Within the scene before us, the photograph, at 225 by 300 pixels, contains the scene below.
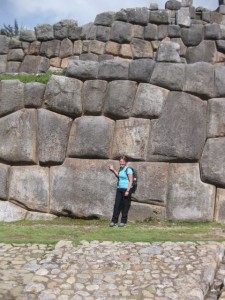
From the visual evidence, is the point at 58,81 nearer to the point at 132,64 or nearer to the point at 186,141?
the point at 132,64

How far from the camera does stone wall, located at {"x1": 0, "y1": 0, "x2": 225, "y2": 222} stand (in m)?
8.44

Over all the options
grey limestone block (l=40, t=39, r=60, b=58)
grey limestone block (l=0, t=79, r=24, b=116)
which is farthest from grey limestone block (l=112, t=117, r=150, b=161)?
grey limestone block (l=40, t=39, r=60, b=58)

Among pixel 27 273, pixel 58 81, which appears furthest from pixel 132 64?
pixel 27 273

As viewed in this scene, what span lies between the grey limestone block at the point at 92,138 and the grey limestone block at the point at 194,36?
17.2 ft

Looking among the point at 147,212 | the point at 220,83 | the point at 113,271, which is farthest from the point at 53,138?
the point at 113,271

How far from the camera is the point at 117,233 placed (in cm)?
706

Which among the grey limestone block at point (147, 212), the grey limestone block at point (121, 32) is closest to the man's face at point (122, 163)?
the grey limestone block at point (147, 212)

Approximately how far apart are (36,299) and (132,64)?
5250mm

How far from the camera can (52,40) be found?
43.8ft

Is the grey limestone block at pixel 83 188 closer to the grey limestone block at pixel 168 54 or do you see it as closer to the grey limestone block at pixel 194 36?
the grey limestone block at pixel 168 54

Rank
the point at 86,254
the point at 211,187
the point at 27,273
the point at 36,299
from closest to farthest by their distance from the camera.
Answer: the point at 36,299
the point at 27,273
the point at 86,254
the point at 211,187

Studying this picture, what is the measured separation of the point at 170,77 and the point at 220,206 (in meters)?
2.54

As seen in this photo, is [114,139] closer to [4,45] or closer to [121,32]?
[121,32]

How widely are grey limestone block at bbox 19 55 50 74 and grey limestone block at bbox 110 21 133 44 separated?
2051 millimetres
